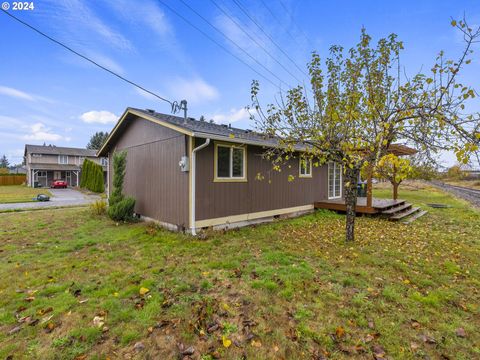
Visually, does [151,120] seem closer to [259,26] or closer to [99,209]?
[99,209]

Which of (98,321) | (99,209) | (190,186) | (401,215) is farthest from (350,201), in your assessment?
(99,209)

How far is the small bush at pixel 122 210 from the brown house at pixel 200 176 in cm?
41

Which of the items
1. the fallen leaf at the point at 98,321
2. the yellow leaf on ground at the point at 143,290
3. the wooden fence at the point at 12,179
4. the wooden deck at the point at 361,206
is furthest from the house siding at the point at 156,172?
the wooden fence at the point at 12,179

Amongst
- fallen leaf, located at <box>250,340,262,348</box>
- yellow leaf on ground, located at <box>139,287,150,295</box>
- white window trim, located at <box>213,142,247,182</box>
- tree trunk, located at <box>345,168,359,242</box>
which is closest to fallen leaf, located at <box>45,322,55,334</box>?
yellow leaf on ground, located at <box>139,287,150,295</box>

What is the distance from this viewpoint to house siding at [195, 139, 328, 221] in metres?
6.98

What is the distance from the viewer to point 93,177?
959 inches

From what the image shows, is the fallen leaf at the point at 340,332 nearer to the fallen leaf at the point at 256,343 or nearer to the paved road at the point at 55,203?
the fallen leaf at the point at 256,343

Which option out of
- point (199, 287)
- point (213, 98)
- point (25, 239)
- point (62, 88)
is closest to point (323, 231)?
point (199, 287)

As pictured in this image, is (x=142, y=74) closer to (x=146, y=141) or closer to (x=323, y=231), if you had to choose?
(x=146, y=141)

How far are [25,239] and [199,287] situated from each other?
18.8ft

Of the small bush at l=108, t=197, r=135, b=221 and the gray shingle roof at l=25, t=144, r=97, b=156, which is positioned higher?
the gray shingle roof at l=25, t=144, r=97, b=156

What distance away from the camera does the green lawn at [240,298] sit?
242 cm

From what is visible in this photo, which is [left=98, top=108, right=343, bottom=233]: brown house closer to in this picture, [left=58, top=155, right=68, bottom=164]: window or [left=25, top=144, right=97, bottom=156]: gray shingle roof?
[left=25, top=144, right=97, bottom=156]: gray shingle roof

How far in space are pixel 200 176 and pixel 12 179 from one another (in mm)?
36945
